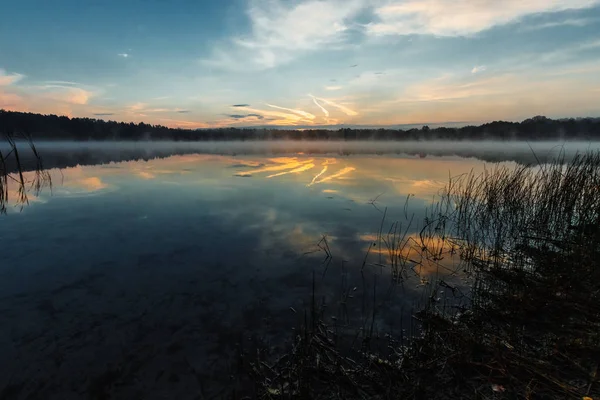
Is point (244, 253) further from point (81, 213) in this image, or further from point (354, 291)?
point (81, 213)

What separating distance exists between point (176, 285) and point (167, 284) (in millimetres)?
248

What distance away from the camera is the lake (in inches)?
183

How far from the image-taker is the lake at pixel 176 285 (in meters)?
4.64

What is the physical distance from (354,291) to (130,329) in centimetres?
480

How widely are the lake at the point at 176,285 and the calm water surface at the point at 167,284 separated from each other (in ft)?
0.10

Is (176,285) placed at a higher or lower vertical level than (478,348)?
lower

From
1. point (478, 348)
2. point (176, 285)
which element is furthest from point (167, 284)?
point (478, 348)

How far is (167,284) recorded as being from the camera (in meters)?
7.30

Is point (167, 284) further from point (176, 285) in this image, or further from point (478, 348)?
point (478, 348)

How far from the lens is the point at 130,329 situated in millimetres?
5543

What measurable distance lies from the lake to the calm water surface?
0.10 ft

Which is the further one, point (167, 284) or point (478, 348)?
point (167, 284)

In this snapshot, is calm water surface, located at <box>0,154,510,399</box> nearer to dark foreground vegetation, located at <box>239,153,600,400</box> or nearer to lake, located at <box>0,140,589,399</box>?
lake, located at <box>0,140,589,399</box>

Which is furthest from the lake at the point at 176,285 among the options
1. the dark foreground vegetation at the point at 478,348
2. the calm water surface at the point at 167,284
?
the dark foreground vegetation at the point at 478,348
